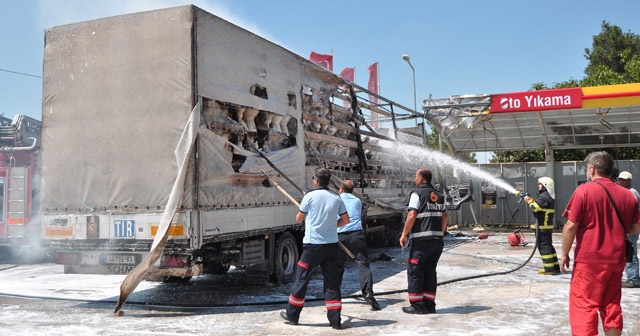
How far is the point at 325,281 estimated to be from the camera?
6.14m

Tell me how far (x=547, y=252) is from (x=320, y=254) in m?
4.86

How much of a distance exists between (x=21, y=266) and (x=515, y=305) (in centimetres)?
1026

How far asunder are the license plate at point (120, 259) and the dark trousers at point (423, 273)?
3.28 metres

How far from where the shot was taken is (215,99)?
23.6ft

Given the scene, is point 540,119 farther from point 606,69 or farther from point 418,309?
point 606,69

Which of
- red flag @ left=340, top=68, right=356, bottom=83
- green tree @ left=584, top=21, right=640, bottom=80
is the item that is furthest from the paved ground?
green tree @ left=584, top=21, right=640, bottom=80

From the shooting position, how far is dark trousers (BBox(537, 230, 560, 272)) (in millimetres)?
9227

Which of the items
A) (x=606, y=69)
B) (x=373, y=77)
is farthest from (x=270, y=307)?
(x=606, y=69)

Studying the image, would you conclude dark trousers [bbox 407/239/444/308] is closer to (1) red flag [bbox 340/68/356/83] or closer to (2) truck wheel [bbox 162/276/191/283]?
(2) truck wheel [bbox 162/276/191/283]

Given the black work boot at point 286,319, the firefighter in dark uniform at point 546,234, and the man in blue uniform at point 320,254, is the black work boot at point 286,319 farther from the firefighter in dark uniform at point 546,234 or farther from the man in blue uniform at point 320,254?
the firefighter in dark uniform at point 546,234

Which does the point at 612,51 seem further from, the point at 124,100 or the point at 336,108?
the point at 124,100

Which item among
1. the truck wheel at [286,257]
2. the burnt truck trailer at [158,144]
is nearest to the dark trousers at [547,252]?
the truck wheel at [286,257]

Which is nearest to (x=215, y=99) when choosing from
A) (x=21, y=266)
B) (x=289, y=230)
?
(x=289, y=230)

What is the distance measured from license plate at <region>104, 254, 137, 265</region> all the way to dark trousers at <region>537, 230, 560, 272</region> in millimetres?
6338
